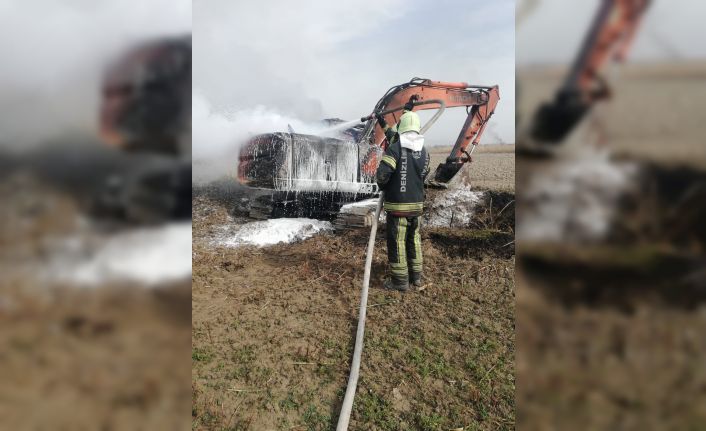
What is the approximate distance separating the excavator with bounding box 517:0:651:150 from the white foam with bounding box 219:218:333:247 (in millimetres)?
7164

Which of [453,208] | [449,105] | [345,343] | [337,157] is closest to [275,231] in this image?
[337,157]

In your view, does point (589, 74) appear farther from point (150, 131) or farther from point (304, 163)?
point (304, 163)

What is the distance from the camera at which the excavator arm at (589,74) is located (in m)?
0.59

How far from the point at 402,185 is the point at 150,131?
4.35 m

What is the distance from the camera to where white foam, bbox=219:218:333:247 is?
24.9ft

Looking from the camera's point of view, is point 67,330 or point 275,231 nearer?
point 67,330

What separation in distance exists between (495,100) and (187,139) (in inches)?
440

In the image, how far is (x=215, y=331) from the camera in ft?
13.7

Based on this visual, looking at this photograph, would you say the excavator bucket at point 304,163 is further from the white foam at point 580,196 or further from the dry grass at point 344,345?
the white foam at point 580,196

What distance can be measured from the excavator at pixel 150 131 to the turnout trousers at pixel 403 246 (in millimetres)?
4333

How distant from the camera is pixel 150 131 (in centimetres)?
75

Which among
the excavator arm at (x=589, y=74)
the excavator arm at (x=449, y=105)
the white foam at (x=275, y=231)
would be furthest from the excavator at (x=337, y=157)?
the excavator arm at (x=589, y=74)

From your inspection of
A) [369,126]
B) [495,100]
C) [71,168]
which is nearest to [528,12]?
[71,168]

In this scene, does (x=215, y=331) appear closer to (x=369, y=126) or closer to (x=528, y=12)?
(x=528, y=12)
